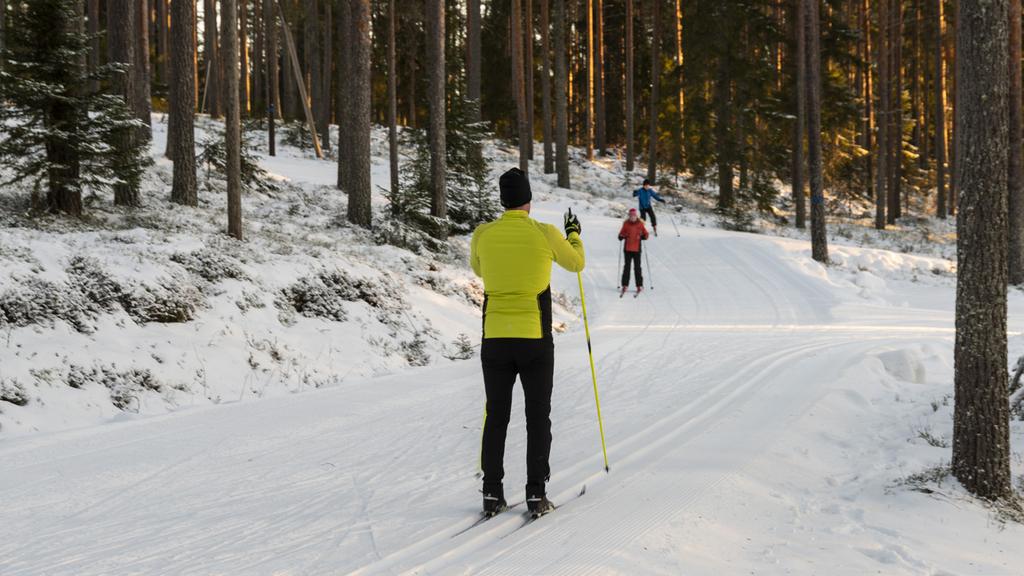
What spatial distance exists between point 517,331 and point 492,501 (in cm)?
111

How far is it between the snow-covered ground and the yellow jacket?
1.24 m

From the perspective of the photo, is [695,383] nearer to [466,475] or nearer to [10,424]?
[466,475]

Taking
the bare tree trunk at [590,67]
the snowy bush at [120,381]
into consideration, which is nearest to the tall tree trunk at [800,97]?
the bare tree trunk at [590,67]

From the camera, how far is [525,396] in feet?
14.5

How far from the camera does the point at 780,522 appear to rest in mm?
4500

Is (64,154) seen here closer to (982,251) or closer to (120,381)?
(120,381)

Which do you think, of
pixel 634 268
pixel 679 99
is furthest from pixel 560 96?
pixel 634 268

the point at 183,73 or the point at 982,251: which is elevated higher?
the point at 183,73

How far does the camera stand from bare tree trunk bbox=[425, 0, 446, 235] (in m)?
16.8

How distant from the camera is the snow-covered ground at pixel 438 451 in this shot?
3.96m

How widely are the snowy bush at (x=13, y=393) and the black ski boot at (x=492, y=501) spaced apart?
15.2 feet

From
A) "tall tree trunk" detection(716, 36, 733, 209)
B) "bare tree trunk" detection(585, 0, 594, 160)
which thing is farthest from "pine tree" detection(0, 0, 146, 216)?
"bare tree trunk" detection(585, 0, 594, 160)

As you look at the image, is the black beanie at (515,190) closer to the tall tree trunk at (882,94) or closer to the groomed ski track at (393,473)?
the groomed ski track at (393,473)

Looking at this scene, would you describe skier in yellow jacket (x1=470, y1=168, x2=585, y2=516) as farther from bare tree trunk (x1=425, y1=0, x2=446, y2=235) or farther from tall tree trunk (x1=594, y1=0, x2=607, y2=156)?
tall tree trunk (x1=594, y1=0, x2=607, y2=156)
